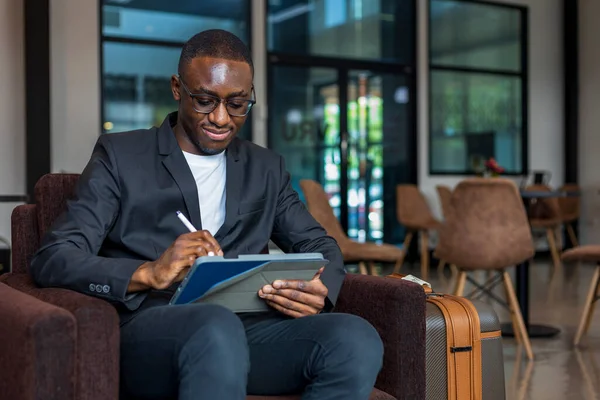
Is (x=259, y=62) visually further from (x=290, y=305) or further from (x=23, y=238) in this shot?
(x=290, y=305)

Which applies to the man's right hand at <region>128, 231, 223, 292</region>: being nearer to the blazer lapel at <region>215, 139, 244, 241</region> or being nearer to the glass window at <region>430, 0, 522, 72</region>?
the blazer lapel at <region>215, 139, 244, 241</region>

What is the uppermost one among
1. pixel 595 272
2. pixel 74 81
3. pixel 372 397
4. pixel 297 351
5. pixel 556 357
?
pixel 74 81

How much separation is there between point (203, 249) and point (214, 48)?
52 cm


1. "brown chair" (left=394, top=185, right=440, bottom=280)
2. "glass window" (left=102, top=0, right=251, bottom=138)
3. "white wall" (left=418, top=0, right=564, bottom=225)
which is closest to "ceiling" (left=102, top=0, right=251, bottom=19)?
"glass window" (left=102, top=0, right=251, bottom=138)

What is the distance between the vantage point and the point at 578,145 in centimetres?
1014

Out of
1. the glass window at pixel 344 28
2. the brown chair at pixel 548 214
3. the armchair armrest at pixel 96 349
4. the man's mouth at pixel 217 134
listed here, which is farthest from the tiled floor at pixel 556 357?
the glass window at pixel 344 28

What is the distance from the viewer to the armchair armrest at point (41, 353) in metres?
1.39

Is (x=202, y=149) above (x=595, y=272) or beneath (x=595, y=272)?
above

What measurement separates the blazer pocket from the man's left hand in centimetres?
28

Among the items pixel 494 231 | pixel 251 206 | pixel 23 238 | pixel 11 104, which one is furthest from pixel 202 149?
pixel 11 104

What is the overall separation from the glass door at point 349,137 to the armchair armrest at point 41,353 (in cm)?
692

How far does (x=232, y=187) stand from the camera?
79.0 inches

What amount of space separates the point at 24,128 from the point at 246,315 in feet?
17.4

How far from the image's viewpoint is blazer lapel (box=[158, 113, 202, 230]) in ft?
6.32
